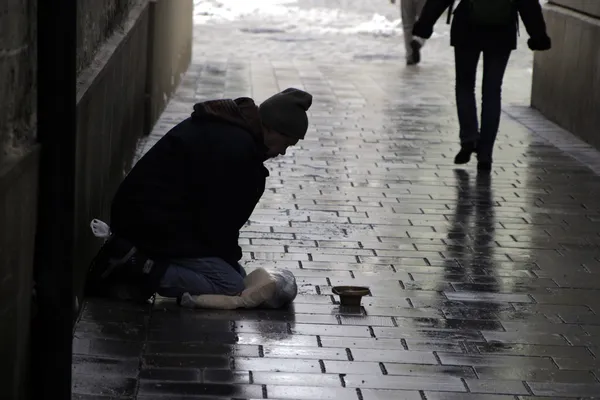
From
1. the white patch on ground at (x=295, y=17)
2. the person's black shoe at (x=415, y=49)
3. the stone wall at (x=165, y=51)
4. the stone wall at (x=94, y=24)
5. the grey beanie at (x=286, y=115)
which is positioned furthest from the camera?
the white patch on ground at (x=295, y=17)

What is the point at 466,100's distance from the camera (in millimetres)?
9891

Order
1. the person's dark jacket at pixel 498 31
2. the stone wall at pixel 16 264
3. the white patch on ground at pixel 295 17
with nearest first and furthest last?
the stone wall at pixel 16 264, the person's dark jacket at pixel 498 31, the white patch on ground at pixel 295 17

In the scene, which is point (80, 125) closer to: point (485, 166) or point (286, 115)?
point (286, 115)

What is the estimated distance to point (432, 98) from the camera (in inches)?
550

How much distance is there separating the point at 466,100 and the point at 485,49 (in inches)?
17.3

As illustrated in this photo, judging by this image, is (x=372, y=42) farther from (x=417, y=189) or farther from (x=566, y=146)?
(x=417, y=189)

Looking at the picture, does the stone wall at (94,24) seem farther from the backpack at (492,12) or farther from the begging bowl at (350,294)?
the backpack at (492,12)

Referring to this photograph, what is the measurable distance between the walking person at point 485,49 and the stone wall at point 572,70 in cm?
142

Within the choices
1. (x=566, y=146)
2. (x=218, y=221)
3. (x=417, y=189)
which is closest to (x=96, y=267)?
(x=218, y=221)

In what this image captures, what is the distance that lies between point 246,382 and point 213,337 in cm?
60

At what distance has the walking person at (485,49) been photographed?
953 centimetres

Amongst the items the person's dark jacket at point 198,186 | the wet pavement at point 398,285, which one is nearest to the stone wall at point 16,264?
the wet pavement at point 398,285

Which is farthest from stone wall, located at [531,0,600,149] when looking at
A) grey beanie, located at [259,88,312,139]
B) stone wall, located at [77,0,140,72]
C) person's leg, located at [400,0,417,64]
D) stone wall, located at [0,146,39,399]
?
stone wall, located at [0,146,39,399]

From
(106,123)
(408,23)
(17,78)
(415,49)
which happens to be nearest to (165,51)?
(106,123)
